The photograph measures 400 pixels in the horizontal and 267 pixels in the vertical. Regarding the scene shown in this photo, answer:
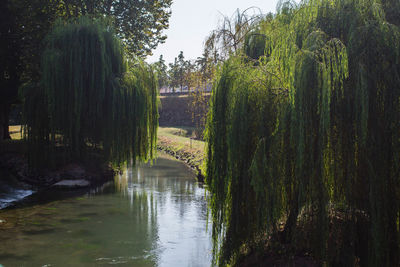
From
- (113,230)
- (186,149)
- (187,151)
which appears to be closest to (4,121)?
(187,151)

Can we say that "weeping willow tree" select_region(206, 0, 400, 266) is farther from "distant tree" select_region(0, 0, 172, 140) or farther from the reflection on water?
"distant tree" select_region(0, 0, 172, 140)

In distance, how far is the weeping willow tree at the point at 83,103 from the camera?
1478 cm

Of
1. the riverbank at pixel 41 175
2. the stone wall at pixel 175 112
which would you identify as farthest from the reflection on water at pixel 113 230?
the stone wall at pixel 175 112

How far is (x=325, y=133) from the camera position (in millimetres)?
5289

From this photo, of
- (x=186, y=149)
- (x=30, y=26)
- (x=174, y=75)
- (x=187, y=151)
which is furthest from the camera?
(x=174, y=75)

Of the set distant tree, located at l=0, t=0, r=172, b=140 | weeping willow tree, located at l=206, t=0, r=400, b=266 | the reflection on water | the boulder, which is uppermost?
distant tree, located at l=0, t=0, r=172, b=140

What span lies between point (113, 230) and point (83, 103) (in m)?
6.11

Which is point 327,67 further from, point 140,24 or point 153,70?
point 140,24

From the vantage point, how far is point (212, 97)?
684 cm

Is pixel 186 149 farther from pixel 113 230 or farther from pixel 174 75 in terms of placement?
pixel 174 75

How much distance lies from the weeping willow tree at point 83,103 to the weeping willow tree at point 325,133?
9603 millimetres

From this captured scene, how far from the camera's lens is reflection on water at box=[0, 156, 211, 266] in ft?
28.2

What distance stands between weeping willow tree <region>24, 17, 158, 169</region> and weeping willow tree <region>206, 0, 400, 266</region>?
9.60 metres

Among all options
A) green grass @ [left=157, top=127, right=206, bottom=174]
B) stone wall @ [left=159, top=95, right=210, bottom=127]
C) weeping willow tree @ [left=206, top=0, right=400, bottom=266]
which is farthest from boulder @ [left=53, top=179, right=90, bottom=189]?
stone wall @ [left=159, top=95, right=210, bottom=127]
